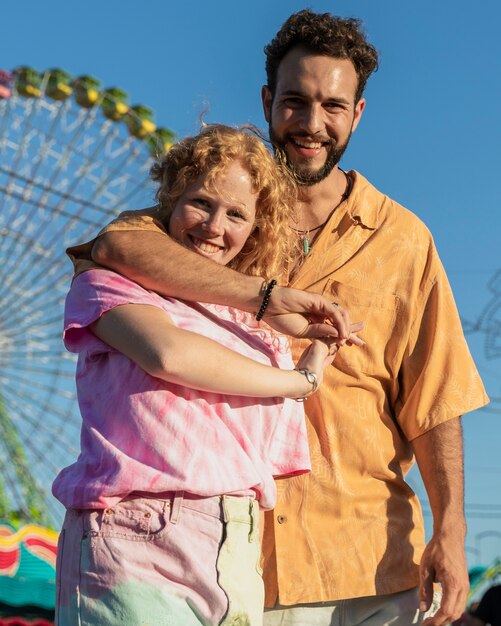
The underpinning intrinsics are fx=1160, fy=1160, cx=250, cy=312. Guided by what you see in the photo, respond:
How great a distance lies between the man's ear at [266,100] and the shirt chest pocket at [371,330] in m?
0.58

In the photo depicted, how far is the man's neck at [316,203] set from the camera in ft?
10.2

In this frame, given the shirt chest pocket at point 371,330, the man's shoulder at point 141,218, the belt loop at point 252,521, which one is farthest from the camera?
the shirt chest pocket at point 371,330

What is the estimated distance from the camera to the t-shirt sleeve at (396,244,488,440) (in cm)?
298

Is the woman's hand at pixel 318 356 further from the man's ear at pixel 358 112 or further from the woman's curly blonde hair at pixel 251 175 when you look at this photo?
the man's ear at pixel 358 112

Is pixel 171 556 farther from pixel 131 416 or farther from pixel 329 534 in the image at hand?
pixel 329 534

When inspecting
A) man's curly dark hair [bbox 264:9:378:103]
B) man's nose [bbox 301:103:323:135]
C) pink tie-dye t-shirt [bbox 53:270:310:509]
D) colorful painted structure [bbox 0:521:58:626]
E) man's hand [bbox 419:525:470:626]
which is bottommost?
colorful painted structure [bbox 0:521:58:626]

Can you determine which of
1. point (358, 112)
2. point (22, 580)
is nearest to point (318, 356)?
point (358, 112)

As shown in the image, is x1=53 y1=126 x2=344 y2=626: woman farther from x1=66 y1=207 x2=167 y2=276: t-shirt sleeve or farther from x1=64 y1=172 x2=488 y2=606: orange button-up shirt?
x1=64 y1=172 x2=488 y2=606: orange button-up shirt

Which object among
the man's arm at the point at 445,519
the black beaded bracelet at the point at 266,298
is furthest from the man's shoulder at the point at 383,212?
the black beaded bracelet at the point at 266,298

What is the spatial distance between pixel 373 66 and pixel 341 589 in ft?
4.82

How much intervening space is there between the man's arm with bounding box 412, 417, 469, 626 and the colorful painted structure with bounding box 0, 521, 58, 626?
9154mm

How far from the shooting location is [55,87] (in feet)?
70.4

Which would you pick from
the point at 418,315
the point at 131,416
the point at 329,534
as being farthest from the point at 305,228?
the point at 131,416

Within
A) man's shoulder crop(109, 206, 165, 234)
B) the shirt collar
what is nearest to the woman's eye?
man's shoulder crop(109, 206, 165, 234)
